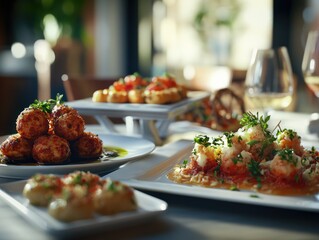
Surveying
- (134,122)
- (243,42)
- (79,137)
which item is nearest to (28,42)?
(243,42)

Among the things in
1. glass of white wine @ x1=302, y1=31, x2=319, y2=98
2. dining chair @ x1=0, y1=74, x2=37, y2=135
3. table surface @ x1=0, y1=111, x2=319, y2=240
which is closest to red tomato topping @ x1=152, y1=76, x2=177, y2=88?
glass of white wine @ x1=302, y1=31, x2=319, y2=98

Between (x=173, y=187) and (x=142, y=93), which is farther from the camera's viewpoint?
(x=142, y=93)

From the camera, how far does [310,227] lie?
0.91 meters

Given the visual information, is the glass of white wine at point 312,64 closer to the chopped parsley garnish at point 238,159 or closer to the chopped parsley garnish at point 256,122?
the chopped parsley garnish at point 256,122

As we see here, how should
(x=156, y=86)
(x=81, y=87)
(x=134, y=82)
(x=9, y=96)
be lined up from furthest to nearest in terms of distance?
1. (x=9, y=96)
2. (x=81, y=87)
3. (x=134, y=82)
4. (x=156, y=86)

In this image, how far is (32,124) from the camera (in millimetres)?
1247

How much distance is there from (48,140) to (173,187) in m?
0.33

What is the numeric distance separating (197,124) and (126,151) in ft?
1.94

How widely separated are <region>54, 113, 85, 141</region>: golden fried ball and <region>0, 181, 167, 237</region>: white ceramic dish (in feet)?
0.99

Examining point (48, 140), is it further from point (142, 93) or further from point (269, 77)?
point (269, 77)

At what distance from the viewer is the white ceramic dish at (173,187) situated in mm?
966

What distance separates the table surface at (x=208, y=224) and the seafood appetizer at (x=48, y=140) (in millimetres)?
199

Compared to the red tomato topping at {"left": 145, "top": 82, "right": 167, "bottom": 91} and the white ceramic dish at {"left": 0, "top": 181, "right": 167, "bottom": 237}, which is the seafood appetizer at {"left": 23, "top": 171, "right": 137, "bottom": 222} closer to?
the white ceramic dish at {"left": 0, "top": 181, "right": 167, "bottom": 237}

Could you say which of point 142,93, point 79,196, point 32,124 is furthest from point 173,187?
point 142,93
